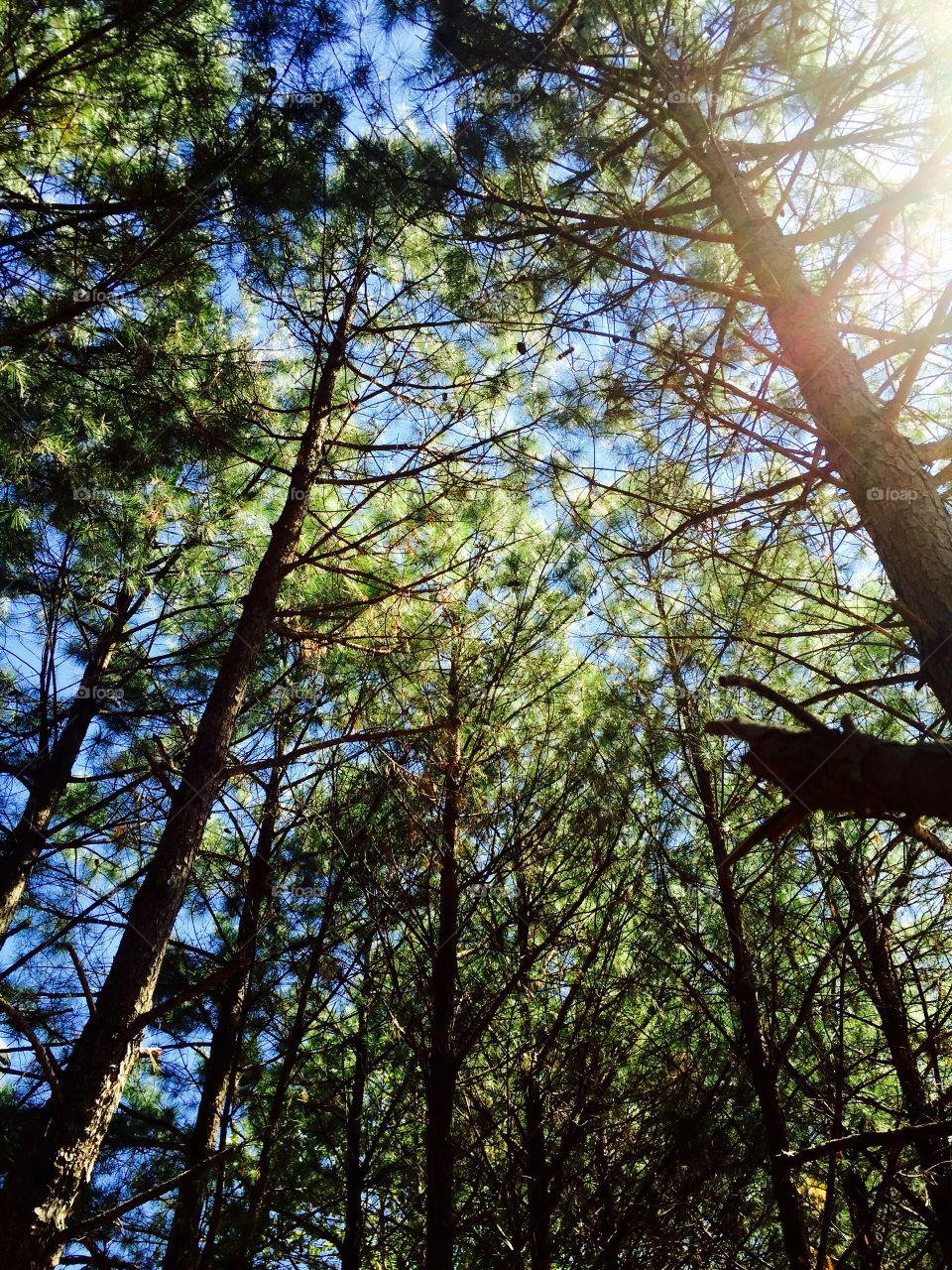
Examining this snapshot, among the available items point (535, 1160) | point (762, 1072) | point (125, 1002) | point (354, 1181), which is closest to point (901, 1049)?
point (762, 1072)

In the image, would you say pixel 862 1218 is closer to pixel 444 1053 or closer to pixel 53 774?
pixel 444 1053

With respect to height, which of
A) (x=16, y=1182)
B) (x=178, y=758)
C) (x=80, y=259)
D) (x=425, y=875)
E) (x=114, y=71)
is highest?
(x=114, y=71)

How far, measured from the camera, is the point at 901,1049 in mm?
3828

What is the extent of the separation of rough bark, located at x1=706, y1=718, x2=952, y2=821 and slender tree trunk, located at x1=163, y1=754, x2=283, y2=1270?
2549mm

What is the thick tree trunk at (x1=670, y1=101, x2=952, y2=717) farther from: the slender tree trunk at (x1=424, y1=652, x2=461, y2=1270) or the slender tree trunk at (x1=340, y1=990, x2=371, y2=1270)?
the slender tree trunk at (x1=340, y1=990, x2=371, y2=1270)

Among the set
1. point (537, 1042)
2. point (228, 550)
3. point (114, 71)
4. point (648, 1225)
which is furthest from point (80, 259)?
point (648, 1225)

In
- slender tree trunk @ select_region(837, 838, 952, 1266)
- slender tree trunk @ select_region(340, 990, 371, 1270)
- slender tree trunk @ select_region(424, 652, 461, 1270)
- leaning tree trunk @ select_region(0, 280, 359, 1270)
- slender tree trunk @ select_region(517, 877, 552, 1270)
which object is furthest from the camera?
slender tree trunk @ select_region(340, 990, 371, 1270)

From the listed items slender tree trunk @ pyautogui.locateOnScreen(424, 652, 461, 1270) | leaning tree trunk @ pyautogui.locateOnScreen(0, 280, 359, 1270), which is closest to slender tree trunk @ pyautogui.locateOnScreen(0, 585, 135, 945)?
leaning tree trunk @ pyautogui.locateOnScreen(0, 280, 359, 1270)

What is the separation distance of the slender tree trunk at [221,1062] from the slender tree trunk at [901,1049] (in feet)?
8.70

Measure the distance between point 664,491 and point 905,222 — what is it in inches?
66.0

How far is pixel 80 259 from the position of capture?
4.53 m

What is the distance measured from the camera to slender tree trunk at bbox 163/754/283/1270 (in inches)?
154

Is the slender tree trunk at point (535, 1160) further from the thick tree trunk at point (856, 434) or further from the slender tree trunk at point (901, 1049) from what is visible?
the thick tree trunk at point (856, 434)

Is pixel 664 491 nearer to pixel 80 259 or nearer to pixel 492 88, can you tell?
pixel 492 88
